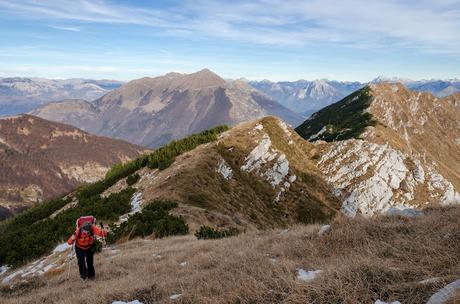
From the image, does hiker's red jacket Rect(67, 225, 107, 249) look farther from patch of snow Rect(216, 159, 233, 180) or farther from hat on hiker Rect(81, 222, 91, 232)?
patch of snow Rect(216, 159, 233, 180)

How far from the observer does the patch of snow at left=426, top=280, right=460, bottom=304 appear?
5.17 meters

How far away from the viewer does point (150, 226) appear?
26.2 m

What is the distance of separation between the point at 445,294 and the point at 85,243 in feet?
43.2

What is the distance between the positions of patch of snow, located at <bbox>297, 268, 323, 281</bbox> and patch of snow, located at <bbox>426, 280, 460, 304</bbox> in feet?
7.93

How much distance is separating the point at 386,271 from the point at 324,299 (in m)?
1.52

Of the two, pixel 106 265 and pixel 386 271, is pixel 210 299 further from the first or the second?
pixel 106 265

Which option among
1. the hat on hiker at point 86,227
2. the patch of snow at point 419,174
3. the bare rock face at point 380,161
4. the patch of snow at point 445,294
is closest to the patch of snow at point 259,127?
the bare rock face at point 380,161

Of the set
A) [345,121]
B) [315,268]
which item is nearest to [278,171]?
[315,268]

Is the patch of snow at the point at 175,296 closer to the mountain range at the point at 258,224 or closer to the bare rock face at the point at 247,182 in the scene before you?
the mountain range at the point at 258,224

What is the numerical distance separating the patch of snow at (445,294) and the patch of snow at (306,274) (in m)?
2.42

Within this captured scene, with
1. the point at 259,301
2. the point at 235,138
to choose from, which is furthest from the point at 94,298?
the point at 235,138

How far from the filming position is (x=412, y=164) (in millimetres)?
80875

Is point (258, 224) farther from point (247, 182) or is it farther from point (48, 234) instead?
point (48, 234)

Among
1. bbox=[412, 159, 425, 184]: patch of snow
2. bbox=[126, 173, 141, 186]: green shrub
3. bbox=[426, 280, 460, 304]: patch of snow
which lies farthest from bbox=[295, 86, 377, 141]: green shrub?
bbox=[426, 280, 460, 304]: patch of snow
